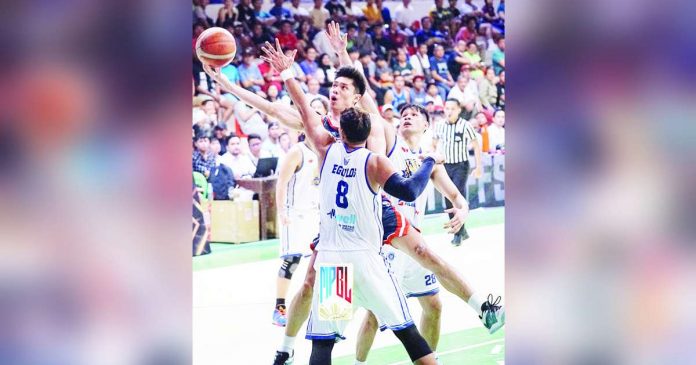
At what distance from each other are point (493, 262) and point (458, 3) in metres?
4.60

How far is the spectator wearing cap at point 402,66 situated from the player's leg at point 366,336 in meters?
5.09

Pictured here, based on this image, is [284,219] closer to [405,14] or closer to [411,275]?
[411,275]

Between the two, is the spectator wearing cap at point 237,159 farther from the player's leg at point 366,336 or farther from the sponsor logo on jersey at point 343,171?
the sponsor logo on jersey at point 343,171

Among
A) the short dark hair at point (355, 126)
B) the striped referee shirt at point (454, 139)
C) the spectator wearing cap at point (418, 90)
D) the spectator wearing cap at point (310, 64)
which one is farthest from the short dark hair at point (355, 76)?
the spectator wearing cap at point (418, 90)

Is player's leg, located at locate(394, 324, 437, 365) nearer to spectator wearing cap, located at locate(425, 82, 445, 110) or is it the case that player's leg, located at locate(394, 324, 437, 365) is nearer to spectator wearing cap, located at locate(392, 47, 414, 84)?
spectator wearing cap, located at locate(425, 82, 445, 110)

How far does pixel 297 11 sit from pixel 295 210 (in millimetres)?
3237

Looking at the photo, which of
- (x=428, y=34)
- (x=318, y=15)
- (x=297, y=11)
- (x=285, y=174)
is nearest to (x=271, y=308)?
(x=285, y=174)

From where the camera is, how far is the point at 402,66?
10453mm

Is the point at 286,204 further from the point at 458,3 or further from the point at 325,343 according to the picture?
the point at 458,3

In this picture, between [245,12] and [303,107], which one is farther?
[245,12]
